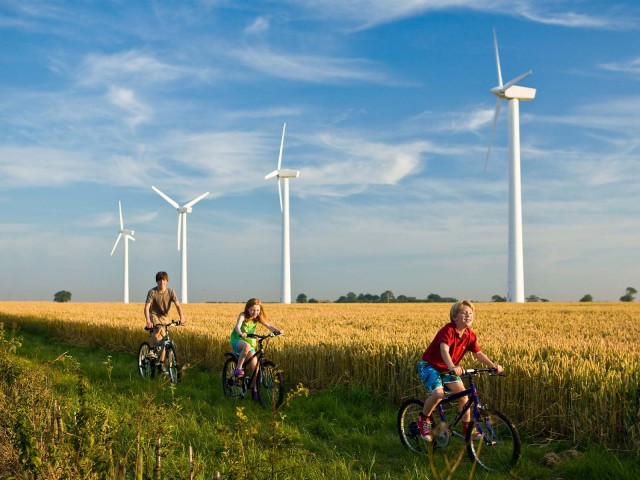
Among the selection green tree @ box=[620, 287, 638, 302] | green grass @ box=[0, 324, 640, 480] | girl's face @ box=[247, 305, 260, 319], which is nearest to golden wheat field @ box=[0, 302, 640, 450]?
green grass @ box=[0, 324, 640, 480]

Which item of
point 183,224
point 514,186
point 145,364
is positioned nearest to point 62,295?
point 183,224

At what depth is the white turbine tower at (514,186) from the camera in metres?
Result: 66.1

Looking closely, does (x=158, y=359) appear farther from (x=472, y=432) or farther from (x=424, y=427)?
(x=472, y=432)

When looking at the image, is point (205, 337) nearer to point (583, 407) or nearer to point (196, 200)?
point (583, 407)

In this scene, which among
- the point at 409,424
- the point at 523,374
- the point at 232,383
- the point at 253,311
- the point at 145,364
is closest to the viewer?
the point at 409,424

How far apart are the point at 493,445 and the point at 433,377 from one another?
1.08 m

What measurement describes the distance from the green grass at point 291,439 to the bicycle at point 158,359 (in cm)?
73

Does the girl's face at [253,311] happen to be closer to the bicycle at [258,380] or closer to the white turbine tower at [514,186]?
the bicycle at [258,380]

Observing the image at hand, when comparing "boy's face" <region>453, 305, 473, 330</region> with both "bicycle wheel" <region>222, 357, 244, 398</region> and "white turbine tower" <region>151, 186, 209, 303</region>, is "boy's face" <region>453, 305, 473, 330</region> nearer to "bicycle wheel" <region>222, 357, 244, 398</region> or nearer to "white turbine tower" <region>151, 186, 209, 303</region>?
"bicycle wheel" <region>222, 357, 244, 398</region>

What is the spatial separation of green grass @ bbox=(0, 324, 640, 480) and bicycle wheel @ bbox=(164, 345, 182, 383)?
64cm

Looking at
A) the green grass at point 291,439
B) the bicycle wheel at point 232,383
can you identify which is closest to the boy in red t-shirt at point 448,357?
the green grass at point 291,439

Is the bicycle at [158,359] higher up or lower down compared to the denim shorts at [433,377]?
lower down

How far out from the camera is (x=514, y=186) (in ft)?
222

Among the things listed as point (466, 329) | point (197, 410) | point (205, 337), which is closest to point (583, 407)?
point (466, 329)
